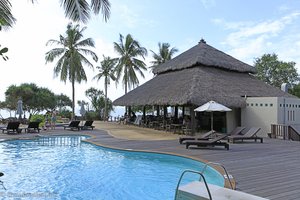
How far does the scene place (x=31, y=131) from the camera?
1803cm

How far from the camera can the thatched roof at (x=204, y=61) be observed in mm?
19781

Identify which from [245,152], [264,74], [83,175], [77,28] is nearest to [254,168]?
[245,152]

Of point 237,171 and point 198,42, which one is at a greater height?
point 198,42

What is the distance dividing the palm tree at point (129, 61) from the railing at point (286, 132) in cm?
1758

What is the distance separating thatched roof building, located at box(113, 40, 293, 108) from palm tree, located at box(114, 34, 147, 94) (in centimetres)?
651

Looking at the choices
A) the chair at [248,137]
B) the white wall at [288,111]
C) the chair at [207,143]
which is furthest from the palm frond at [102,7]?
the white wall at [288,111]

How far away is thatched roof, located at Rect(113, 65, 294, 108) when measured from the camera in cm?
1619

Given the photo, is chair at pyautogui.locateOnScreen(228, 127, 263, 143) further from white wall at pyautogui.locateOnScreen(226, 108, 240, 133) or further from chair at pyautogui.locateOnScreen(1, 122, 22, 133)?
chair at pyautogui.locateOnScreen(1, 122, 22, 133)

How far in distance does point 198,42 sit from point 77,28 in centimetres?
1064

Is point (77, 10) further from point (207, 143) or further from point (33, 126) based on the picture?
point (33, 126)

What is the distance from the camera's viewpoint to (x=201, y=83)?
17.2 meters

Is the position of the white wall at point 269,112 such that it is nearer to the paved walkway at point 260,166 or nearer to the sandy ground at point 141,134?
the sandy ground at point 141,134

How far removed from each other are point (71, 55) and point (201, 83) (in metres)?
13.5

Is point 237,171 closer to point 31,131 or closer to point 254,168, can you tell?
point 254,168
